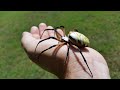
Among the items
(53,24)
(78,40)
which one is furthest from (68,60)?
(53,24)

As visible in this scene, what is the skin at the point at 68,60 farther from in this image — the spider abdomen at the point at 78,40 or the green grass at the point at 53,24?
the green grass at the point at 53,24

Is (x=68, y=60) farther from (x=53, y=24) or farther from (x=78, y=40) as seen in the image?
(x=53, y=24)

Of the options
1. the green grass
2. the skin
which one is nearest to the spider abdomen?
the skin

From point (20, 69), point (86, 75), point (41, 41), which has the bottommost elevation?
point (20, 69)

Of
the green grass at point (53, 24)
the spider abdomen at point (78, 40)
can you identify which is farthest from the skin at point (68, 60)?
the green grass at point (53, 24)

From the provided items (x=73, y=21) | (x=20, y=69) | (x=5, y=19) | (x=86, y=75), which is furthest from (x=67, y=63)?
(x=5, y=19)

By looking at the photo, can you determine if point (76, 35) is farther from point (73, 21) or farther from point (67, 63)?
point (73, 21)

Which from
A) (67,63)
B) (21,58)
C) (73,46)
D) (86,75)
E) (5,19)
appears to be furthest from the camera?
(5,19)
